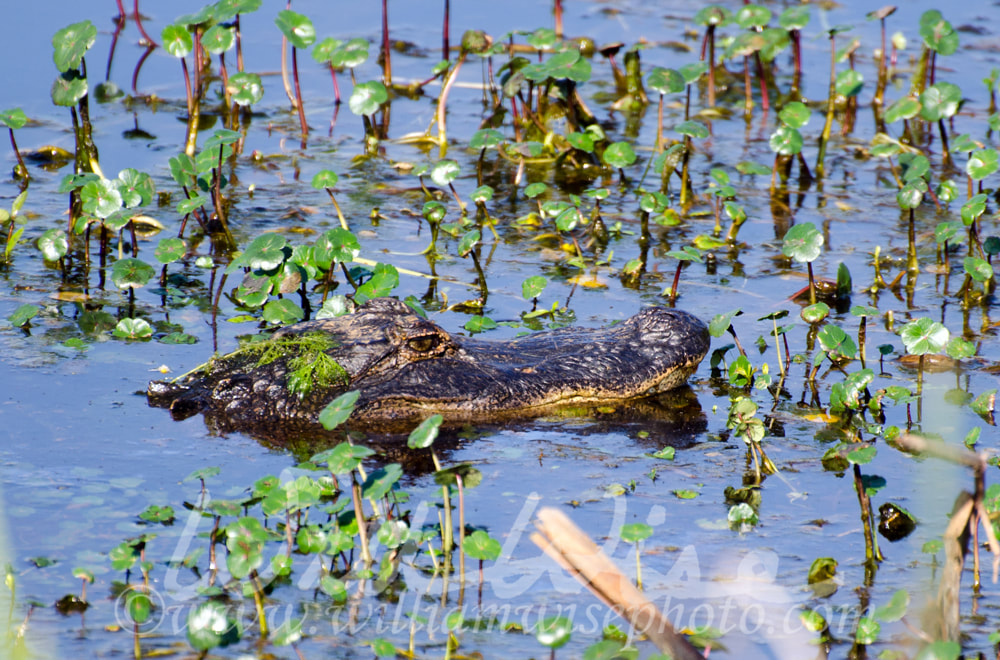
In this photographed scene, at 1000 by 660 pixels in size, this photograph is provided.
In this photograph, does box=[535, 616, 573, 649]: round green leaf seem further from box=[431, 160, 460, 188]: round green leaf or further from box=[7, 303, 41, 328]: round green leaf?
box=[431, 160, 460, 188]: round green leaf

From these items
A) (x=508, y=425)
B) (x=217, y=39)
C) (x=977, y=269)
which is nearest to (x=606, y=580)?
(x=508, y=425)

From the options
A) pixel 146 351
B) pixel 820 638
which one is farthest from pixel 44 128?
pixel 820 638

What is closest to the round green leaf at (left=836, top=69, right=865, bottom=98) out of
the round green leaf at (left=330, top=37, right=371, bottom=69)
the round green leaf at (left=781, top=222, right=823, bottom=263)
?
the round green leaf at (left=781, top=222, right=823, bottom=263)

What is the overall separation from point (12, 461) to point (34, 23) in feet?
24.3

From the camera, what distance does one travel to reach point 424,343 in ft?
16.3

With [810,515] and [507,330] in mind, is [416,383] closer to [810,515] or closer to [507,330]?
[507,330]

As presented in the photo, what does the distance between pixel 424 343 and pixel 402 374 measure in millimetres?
163

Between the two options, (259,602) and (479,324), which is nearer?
(259,602)

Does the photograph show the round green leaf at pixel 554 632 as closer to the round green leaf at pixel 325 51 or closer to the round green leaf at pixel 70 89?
the round green leaf at pixel 70 89

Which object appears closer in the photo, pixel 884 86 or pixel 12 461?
pixel 12 461

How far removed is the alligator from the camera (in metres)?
4.88

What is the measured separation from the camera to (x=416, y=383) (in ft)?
16.2

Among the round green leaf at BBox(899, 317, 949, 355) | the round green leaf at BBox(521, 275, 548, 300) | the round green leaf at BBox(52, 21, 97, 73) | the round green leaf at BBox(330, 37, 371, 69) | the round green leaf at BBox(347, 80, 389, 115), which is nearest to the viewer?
the round green leaf at BBox(899, 317, 949, 355)

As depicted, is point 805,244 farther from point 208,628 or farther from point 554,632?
point 208,628
